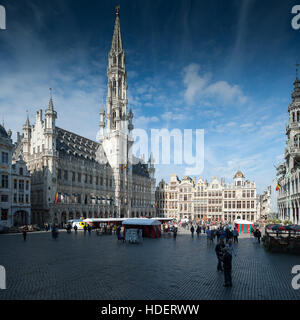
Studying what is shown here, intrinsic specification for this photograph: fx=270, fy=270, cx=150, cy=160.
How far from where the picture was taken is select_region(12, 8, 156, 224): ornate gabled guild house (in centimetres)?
5438

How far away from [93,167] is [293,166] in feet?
144

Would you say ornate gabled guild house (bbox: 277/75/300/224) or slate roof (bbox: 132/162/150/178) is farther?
slate roof (bbox: 132/162/150/178)

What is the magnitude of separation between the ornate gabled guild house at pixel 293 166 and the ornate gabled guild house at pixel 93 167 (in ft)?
130

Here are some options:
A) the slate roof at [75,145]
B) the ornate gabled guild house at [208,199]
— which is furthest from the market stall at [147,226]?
the ornate gabled guild house at [208,199]

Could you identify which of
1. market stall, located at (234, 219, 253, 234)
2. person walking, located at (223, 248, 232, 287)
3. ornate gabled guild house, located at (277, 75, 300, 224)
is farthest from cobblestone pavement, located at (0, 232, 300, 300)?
ornate gabled guild house, located at (277, 75, 300, 224)

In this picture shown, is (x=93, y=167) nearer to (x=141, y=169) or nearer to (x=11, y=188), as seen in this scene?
(x=11, y=188)

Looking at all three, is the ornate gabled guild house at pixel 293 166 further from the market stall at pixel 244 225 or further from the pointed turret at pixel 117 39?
the pointed turret at pixel 117 39

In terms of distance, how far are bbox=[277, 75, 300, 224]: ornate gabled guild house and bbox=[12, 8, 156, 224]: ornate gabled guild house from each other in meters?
39.8

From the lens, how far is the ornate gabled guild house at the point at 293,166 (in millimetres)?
47247

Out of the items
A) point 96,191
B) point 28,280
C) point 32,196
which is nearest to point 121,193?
point 96,191

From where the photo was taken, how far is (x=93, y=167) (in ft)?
220

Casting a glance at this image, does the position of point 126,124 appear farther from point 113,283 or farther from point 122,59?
point 113,283

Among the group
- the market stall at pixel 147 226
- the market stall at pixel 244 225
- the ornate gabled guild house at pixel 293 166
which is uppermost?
the ornate gabled guild house at pixel 293 166

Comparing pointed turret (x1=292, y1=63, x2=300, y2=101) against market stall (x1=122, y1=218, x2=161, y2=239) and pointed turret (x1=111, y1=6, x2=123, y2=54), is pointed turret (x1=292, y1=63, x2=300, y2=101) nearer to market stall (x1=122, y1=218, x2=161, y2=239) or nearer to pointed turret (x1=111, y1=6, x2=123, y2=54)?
market stall (x1=122, y1=218, x2=161, y2=239)
